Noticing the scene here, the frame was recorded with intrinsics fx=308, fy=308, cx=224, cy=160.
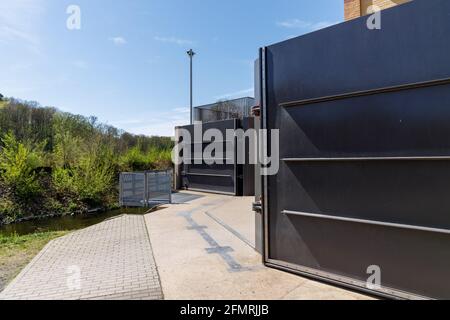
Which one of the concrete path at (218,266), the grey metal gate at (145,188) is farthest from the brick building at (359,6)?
the grey metal gate at (145,188)

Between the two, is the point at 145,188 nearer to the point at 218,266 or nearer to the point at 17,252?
the point at 17,252

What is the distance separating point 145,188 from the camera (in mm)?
11000

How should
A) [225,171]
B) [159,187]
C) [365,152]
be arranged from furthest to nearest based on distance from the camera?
[225,171]
[159,187]
[365,152]

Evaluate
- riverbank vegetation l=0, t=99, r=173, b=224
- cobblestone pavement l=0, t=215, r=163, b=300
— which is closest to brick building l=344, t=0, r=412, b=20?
cobblestone pavement l=0, t=215, r=163, b=300

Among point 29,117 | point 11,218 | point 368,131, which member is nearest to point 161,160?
point 11,218

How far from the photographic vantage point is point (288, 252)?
3943mm

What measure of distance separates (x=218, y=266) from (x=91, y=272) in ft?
5.65

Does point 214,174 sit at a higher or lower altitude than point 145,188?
higher

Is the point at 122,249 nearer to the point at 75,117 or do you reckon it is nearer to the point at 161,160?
the point at 161,160

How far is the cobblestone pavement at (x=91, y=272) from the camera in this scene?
3.48m

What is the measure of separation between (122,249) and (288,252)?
2.95 meters

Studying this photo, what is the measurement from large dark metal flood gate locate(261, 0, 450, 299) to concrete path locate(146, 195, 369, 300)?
28 cm

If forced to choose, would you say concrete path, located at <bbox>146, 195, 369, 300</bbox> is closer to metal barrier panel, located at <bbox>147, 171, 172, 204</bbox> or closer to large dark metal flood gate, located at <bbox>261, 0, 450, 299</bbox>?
large dark metal flood gate, located at <bbox>261, 0, 450, 299</bbox>

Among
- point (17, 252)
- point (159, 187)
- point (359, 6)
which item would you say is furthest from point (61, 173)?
point (359, 6)
